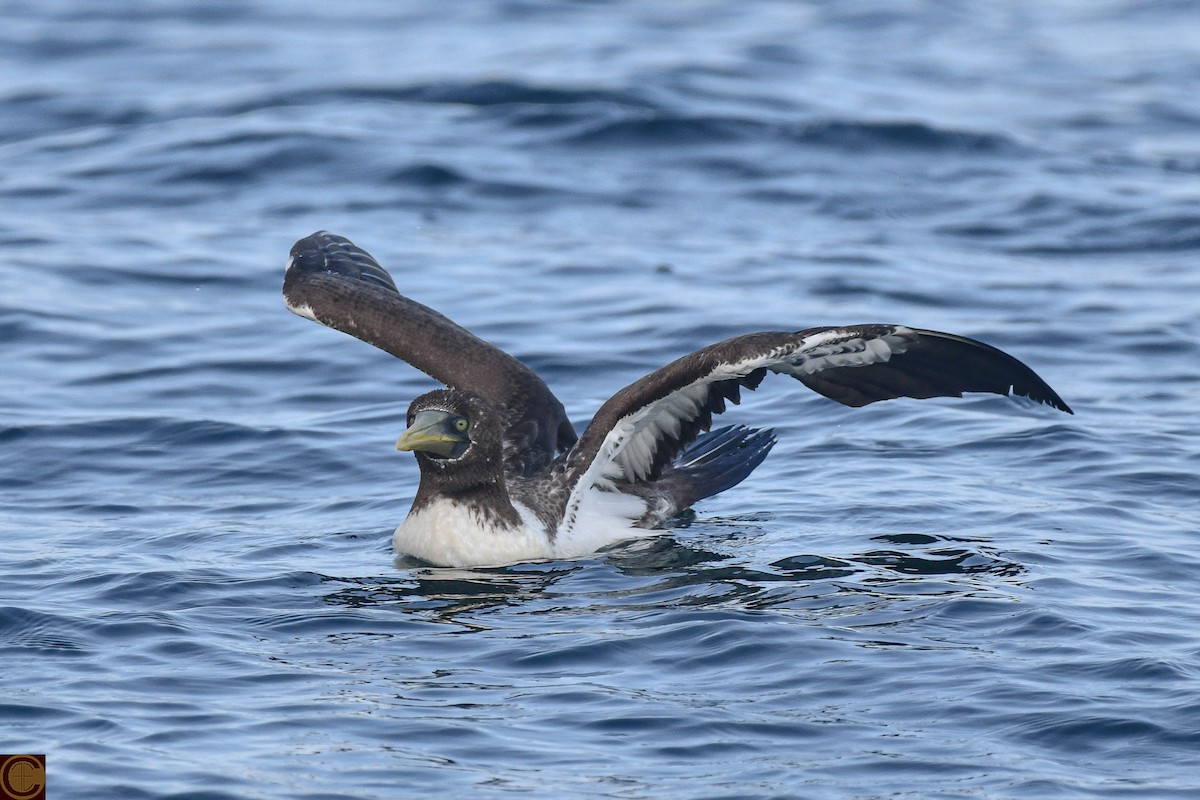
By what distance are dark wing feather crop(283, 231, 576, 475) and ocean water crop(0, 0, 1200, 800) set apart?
2.99ft

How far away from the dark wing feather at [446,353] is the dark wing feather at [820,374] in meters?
0.77

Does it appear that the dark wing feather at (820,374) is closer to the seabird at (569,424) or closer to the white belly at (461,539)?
the seabird at (569,424)

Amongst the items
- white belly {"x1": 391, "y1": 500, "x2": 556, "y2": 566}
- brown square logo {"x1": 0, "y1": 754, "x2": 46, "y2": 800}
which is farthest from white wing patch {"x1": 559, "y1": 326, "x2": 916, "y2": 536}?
brown square logo {"x1": 0, "y1": 754, "x2": 46, "y2": 800}

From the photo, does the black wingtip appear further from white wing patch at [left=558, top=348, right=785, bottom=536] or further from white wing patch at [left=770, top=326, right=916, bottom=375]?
white wing patch at [left=770, top=326, right=916, bottom=375]

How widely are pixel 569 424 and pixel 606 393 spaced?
200cm

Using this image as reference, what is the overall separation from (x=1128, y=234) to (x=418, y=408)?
987 cm

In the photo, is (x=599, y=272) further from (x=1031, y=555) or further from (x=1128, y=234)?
(x=1031, y=555)

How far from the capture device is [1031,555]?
10.1 metres

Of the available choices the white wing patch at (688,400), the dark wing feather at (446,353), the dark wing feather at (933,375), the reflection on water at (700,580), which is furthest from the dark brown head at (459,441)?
the dark wing feather at (933,375)

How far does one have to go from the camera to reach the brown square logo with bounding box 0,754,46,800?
22.5 feet

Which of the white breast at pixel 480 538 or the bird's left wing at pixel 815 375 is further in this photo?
the white breast at pixel 480 538

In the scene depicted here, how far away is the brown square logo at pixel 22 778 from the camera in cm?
686

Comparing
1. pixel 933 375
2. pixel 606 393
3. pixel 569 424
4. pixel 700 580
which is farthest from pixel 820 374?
pixel 606 393

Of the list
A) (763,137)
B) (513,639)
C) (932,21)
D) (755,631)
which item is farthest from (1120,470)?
(932,21)
